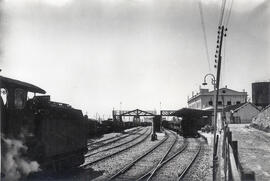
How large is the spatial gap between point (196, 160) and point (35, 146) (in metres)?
9.48

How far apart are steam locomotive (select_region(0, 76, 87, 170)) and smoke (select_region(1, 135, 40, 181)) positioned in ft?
0.58

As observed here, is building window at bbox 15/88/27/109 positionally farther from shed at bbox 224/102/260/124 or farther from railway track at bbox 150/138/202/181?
shed at bbox 224/102/260/124

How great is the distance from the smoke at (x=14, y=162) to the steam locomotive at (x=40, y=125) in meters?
0.18

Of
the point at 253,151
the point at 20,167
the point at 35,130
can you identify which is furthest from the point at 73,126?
the point at 253,151

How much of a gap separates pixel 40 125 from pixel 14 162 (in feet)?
5.22

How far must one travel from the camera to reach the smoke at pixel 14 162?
329 inches

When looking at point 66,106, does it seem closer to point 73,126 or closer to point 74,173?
point 73,126

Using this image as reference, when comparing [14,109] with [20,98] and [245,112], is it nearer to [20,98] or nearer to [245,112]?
[20,98]

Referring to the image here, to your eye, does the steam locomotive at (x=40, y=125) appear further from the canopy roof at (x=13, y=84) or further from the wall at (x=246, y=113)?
the wall at (x=246, y=113)

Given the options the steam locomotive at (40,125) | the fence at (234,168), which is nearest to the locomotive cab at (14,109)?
the steam locomotive at (40,125)

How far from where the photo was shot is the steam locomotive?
8.93m

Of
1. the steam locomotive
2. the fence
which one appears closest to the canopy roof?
the steam locomotive

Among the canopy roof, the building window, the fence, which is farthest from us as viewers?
the building window

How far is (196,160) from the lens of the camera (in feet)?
55.5
